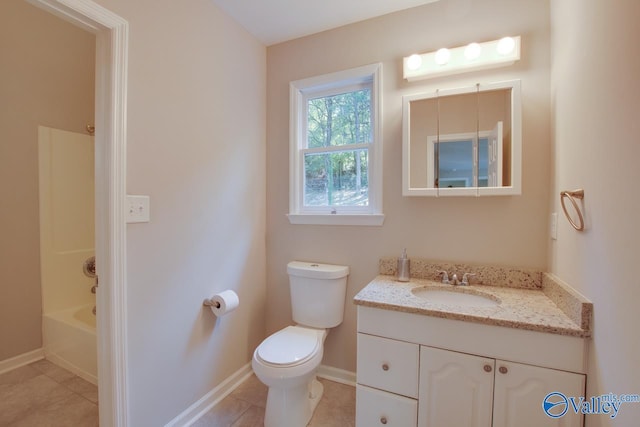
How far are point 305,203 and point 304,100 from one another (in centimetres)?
78

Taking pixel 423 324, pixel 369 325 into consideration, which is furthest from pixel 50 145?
pixel 423 324

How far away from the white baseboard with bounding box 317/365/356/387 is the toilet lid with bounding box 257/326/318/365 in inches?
18.2

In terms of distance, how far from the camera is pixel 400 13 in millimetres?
1708

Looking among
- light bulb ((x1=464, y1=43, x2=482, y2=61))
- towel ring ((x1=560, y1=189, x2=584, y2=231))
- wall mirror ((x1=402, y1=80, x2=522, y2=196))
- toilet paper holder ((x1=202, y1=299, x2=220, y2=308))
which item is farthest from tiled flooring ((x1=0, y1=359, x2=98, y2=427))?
light bulb ((x1=464, y1=43, x2=482, y2=61))

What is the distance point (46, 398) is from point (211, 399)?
40.3 inches

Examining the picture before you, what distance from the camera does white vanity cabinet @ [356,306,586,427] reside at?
3.32 ft

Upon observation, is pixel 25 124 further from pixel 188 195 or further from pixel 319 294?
pixel 319 294

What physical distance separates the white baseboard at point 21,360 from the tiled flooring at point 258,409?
1.56 metres

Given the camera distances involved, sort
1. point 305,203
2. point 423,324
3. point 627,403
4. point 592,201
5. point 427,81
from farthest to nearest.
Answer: point 305,203, point 427,81, point 423,324, point 592,201, point 627,403

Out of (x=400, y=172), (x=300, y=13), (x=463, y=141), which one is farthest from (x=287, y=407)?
(x=300, y=13)

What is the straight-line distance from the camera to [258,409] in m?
1.65

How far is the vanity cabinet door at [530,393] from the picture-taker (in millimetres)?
993

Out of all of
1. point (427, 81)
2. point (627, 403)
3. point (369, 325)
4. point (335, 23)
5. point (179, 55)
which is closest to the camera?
point (627, 403)

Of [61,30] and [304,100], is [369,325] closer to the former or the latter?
[304,100]
